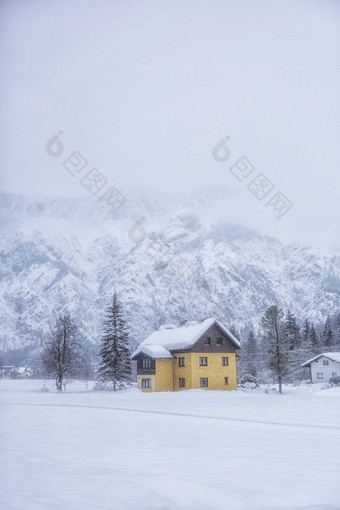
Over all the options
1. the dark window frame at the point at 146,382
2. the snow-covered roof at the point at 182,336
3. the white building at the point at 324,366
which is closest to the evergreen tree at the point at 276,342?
the snow-covered roof at the point at 182,336

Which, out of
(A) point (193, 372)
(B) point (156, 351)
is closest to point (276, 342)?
(A) point (193, 372)

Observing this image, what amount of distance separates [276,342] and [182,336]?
13503mm

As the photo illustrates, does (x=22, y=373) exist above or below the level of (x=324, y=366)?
below

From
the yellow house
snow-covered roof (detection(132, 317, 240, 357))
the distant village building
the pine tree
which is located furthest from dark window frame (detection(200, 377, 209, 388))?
the distant village building

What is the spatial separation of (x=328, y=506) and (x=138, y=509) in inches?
132

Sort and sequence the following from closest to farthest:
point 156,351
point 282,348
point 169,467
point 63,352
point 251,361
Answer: point 169,467 → point 156,351 → point 63,352 → point 282,348 → point 251,361

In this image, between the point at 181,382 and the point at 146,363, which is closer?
the point at 181,382

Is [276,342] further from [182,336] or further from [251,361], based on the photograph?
[251,361]

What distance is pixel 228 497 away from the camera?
8.98m

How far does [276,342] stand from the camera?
64.4m

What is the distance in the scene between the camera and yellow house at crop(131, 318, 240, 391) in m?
57.3

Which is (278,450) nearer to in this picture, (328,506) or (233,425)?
(328,506)

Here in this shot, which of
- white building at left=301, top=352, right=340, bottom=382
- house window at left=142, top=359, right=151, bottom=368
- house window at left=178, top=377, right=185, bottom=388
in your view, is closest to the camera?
house window at left=178, top=377, right=185, bottom=388

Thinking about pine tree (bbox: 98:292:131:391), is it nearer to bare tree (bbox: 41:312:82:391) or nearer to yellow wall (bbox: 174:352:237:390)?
bare tree (bbox: 41:312:82:391)
